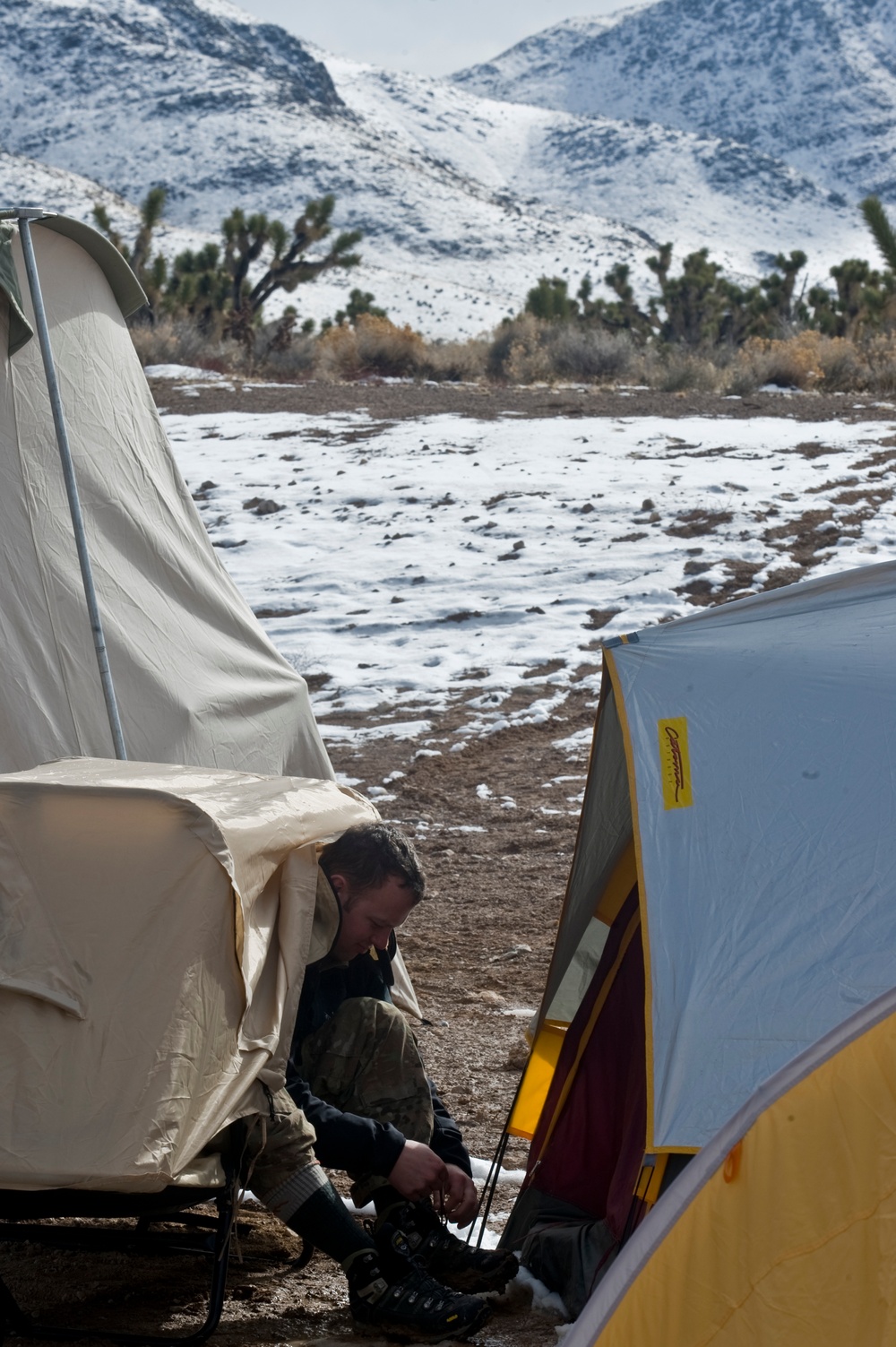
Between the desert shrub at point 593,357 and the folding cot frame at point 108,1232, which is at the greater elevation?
the desert shrub at point 593,357

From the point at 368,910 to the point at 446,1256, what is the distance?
749 millimetres

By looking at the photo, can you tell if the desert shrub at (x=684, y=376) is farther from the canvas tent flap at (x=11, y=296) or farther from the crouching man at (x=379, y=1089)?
the crouching man at (x=379, y=1089)

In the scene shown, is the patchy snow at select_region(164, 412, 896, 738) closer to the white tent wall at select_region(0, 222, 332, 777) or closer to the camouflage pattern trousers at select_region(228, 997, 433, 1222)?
the white tent wall at select_region(0, 222, 332, 777)

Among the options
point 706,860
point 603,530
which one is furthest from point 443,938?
point 603,530

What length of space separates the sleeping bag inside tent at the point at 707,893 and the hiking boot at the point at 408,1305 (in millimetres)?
301

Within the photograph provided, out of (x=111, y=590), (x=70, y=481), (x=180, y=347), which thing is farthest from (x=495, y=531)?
(x=180, y=347)

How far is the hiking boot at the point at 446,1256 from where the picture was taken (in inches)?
119

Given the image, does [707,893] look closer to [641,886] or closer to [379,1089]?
[641,886]

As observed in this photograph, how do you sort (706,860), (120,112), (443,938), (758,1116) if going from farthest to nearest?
(120,112), (443,938), (706,860), (758,1116)

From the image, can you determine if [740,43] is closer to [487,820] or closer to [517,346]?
[517,346]

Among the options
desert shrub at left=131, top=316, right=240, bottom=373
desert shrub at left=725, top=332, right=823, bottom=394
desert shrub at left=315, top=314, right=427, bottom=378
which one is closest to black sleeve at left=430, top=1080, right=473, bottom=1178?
desert shrub at left=725, top=332, right=823, bottom=394

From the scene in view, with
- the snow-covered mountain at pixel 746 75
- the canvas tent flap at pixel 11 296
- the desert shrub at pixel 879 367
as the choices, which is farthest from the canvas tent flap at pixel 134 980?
the snow-covered mountain at pixel 746 75

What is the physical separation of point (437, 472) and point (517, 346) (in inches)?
352

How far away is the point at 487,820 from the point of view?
696cm
